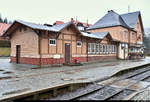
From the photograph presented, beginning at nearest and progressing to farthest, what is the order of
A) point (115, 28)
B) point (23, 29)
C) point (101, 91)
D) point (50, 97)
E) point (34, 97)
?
point (34, 97) → point (50, 97) → point (101, 91) → point (23, 29) → point (115, 28)

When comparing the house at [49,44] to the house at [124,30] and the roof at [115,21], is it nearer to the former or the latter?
the house at [124,30]

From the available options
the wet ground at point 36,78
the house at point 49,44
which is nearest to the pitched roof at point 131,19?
the house at point 49,44

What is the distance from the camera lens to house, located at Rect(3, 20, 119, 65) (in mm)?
13047

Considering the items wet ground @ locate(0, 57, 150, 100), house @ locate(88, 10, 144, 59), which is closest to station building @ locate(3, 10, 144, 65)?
house @ locate(88, 10, 144, 59)

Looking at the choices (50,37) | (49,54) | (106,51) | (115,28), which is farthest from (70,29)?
(115,28)

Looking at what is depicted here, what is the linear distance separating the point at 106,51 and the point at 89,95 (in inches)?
681

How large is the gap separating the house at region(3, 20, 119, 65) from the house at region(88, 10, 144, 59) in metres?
8.53

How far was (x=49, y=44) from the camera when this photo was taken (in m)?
13.7

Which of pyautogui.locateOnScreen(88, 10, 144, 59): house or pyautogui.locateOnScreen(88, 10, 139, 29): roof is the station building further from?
pyautogui.locateOnScreen(88, 10, 139, 29): roof

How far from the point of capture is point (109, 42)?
22844mm

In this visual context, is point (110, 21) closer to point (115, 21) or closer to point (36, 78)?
point (115, 21)

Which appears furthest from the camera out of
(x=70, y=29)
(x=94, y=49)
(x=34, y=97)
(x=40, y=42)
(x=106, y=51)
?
(x=106, y=51)

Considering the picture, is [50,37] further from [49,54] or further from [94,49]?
[94,49]

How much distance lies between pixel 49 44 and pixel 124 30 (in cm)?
1861
